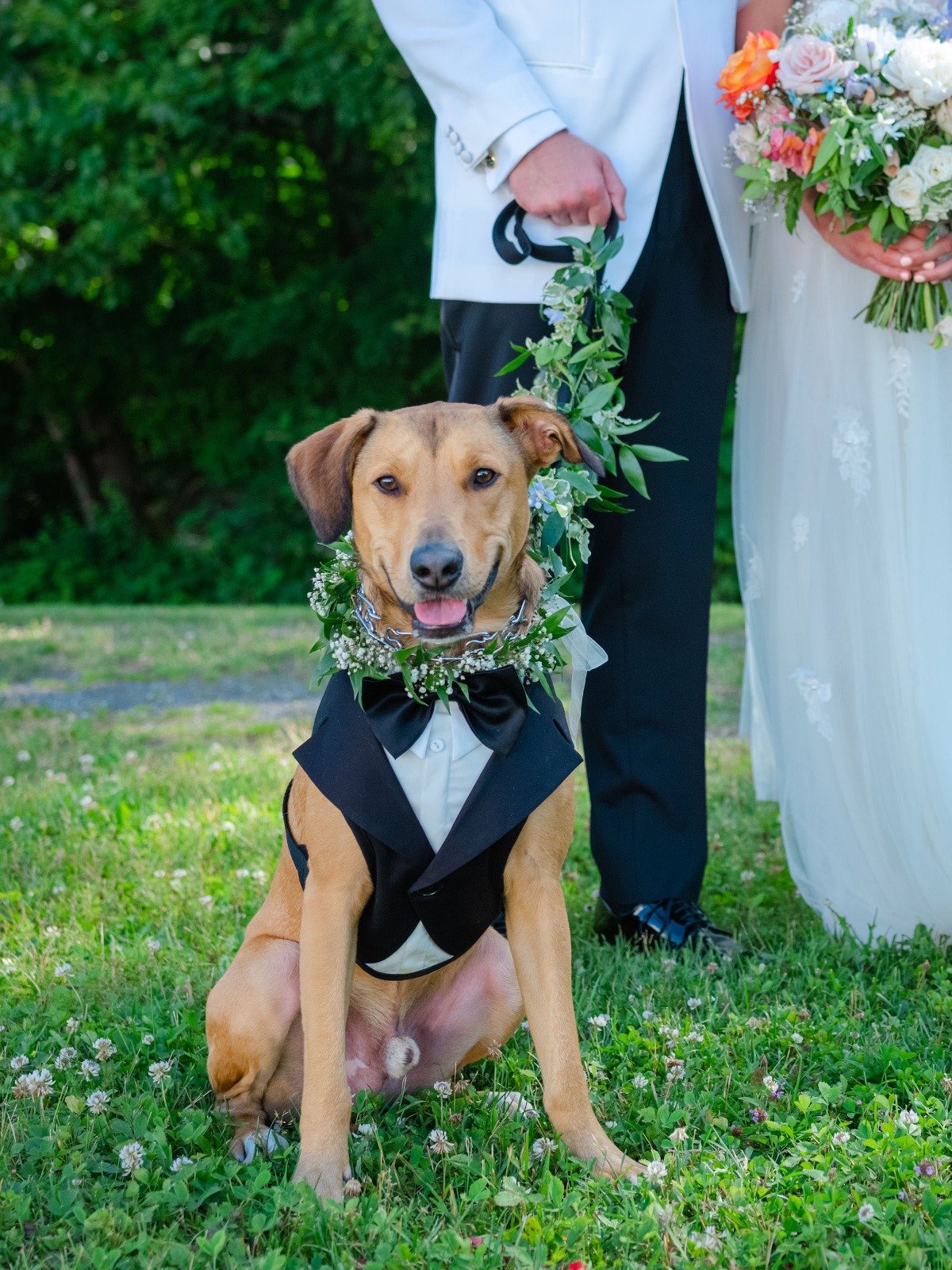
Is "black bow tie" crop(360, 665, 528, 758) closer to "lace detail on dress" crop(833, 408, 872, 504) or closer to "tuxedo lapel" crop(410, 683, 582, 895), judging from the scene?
"tuxedo lapel" crop(410, 683, 582, 895)

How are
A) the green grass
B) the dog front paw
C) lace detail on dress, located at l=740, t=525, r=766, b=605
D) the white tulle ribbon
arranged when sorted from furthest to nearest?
1. lace detail on dress, located at l=740, t=525, r=766, b=605
2. the white tulle ribbon
3. the dog front paw
4. the green grass

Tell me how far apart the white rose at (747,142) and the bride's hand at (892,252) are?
0.22 m

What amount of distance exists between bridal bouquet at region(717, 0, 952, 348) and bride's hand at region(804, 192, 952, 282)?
33 mm

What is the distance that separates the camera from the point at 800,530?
11.8ft

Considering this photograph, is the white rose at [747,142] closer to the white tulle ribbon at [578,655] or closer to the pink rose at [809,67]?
the pink rose at [809,67]

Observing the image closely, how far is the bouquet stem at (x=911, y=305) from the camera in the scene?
10.7ft

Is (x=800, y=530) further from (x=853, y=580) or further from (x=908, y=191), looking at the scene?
(x=908, y=191)

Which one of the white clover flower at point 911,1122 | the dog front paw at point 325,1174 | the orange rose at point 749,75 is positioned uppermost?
the orange rose at point 749,75

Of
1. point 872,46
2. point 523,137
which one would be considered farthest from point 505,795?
point 872,46

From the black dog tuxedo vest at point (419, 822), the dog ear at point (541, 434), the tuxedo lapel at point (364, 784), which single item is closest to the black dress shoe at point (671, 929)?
the black dog tuxedo vest at point (419, 822)

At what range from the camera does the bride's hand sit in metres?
3.18

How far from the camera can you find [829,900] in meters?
3.55

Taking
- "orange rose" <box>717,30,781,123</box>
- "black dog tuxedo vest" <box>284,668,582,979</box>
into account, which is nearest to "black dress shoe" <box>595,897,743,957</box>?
"black dog tuxedo vest" <box>284,668,582,979</box>

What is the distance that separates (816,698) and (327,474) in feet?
5.53
